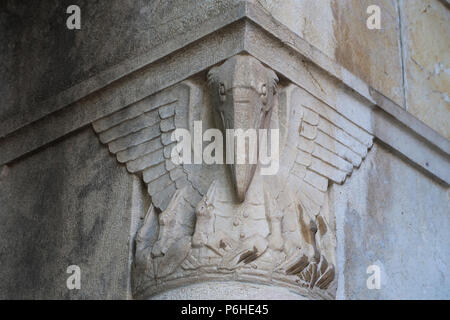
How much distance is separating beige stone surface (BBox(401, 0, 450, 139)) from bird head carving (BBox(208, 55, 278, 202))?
1.17 meters

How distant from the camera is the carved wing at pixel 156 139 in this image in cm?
525

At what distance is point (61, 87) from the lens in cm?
596

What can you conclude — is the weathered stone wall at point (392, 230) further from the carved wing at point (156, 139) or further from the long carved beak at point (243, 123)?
the carved wing at point (156, 139)

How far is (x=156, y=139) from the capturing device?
537 cm

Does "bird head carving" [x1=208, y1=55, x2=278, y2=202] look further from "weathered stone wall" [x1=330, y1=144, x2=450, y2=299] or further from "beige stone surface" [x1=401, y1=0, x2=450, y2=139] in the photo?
"beige stone surface" [x1=401, y1=0, x2=450, y2=139]

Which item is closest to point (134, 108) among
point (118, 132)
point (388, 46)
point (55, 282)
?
point (118, 132)

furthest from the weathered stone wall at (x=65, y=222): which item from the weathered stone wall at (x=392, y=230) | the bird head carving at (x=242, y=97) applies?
the weathered stone wall at (x=392, y=230)

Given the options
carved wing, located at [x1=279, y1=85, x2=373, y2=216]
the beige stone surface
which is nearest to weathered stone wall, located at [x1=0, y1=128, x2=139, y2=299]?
carved wing, located at [x1=279, y1=85, x2=373, y2=216]

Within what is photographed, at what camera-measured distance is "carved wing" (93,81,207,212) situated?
525 cm

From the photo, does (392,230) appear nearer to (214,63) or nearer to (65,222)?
(214,63)

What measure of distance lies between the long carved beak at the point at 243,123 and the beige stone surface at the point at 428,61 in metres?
1.27

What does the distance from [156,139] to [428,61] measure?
1.73 metres

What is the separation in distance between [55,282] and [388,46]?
1996 millimetres

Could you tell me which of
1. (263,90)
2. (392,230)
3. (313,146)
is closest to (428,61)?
(392,230)
